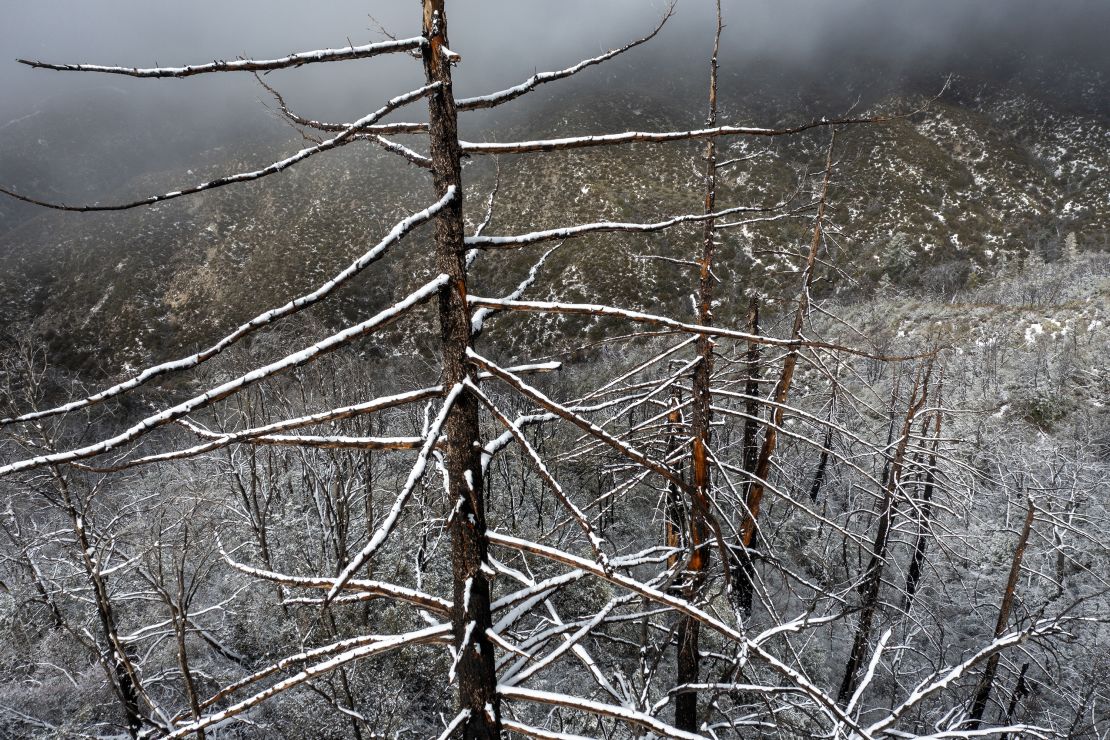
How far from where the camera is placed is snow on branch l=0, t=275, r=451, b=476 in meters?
1.27

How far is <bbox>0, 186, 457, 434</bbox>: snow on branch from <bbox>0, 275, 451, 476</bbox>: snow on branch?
10 cm

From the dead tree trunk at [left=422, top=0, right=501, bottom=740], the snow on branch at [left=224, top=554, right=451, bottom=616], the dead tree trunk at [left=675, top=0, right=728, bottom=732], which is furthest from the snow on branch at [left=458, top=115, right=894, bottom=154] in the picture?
the dead tree trunk at [left=675, top=0, right=728, bottom=732]

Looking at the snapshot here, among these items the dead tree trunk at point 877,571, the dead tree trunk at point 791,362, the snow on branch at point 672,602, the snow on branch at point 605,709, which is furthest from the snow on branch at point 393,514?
the dead tree trunk at point 877,571

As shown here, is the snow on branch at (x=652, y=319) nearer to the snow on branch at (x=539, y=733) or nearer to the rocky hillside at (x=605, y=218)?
the snow on branch at (x=539, y=733)

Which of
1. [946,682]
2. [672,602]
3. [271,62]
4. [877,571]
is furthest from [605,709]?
[877,571]

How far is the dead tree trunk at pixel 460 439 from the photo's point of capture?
1586 millimetres

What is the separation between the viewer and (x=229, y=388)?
1.47 m

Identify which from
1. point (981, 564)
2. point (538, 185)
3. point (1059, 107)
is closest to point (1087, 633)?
point (981, 564)

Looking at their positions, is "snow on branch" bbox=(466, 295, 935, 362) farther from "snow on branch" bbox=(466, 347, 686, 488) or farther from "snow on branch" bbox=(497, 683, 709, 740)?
"snow on branch" bbox=(497, 683, 709, 740)

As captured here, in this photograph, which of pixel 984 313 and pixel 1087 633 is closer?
pixel 1087 633

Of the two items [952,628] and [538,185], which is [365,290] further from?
[952,628]

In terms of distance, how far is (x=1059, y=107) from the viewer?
36719mm

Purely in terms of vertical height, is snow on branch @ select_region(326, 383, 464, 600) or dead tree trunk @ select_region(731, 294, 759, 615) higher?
snow on branch @ select_region(326, 383, 464, 600)

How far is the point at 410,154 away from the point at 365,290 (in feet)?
115
